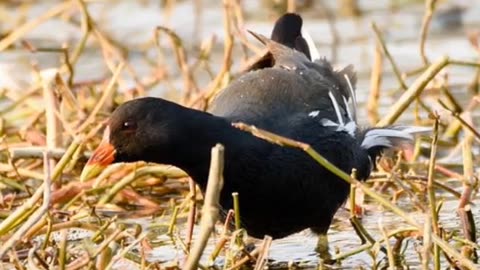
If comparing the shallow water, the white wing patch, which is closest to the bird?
the white wing patch

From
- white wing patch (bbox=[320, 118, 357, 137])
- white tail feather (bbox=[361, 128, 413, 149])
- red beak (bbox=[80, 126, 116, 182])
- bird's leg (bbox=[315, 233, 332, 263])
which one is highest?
red beak (bbox=[80, 126, 116, 182])

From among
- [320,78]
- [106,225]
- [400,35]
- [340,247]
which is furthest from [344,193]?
[400,35]

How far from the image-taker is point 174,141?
475 cm

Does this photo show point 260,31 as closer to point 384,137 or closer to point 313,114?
point 384,137

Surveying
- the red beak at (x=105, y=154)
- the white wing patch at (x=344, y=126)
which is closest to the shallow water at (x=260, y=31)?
the white wing patch at (x=344, y=126)

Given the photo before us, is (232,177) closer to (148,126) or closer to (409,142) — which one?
(148,126)

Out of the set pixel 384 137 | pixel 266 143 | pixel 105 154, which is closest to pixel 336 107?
pixel 384 137

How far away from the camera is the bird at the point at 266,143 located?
15.5 feet

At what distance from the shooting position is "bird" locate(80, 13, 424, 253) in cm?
474

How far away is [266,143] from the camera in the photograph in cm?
491

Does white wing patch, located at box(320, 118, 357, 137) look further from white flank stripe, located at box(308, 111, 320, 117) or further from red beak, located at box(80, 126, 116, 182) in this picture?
red beak, located at box(80, 126, 116, 182)

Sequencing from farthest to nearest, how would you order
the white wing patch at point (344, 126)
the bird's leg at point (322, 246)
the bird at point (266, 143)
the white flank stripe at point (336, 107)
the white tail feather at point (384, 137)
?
the white tail feather at point (384, 137) → the white flank stripe at point (336, 107) → the white wing patch at point (344, 126) → the bird's leg at point (322, 246) → the bird at point (266, 143)

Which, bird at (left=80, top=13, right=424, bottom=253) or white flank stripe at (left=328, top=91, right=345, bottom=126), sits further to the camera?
white flank stripe at (left=328, top=91, right=345, bottom=126)

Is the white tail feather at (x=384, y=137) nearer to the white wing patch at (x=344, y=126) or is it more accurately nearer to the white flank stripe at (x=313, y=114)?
the white wing patch at (x=344, y=126)
